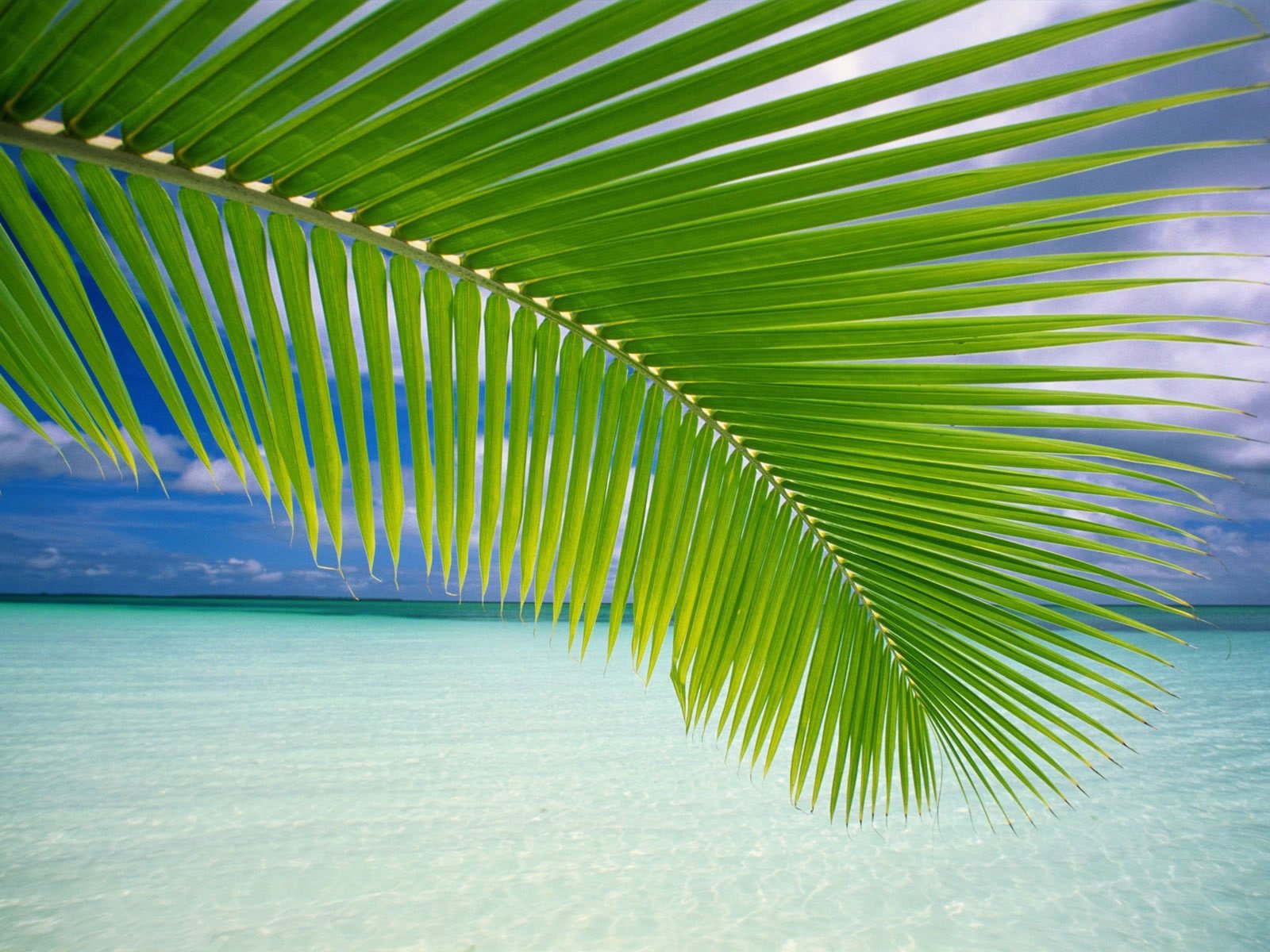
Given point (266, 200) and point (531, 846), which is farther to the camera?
point (531, 846)

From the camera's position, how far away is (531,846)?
5.07 m

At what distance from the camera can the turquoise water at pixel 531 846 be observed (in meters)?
3.99

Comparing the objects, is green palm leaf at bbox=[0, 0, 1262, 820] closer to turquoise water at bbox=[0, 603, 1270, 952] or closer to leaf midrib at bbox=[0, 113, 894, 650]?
leaf midrib at bbox=[0, 113, 894, 650]

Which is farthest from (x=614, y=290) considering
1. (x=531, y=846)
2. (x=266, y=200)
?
(x=531, y=846)

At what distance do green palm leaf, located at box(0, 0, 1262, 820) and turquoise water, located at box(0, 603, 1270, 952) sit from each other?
12.6 feet

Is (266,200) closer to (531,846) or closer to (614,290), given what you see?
(614,290)

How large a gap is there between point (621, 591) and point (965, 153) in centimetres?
58

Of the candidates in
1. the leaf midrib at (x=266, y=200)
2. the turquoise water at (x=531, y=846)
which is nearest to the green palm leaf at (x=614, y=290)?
the leaf midrib at (x=266, y=200)

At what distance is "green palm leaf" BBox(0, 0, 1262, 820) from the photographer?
0.38m

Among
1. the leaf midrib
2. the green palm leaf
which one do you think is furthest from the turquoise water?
the leaf midrib

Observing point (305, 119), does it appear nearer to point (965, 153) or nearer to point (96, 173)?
point (96, 173)

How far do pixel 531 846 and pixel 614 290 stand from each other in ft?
17.3

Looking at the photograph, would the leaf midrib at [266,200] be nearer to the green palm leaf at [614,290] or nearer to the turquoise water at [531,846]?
the green palm leaf at [614,290]

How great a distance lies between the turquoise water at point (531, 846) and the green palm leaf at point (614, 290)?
384 cm
